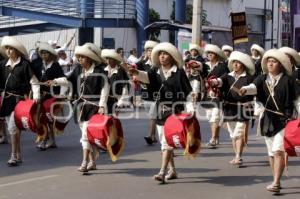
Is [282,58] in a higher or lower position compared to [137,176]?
higher

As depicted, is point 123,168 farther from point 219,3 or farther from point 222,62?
point 219,3

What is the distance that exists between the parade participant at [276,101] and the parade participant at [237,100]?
1.39m

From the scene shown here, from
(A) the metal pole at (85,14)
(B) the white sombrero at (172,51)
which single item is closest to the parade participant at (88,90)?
(B) the white sombrero at (172,51)

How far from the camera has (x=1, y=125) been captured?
11.8 meters

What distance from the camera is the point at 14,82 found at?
9.37 m

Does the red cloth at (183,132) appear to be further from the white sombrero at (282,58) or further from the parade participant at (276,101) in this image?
the white sombrero at (282,58)

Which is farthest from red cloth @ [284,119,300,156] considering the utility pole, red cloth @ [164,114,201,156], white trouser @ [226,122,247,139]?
the utility pole

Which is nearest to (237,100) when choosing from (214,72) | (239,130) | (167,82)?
(239,130)

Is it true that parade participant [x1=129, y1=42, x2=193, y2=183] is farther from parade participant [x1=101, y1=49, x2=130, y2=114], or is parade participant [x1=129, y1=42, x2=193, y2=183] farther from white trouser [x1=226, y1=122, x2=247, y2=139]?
white trouser [x1=226, y1=122, x2=247, y2=139]

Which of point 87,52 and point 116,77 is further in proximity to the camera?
point 116,77

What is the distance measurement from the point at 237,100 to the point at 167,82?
200 centimetres

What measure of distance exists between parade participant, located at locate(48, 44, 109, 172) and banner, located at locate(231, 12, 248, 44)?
527 inches

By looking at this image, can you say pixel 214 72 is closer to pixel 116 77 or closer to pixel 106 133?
pixel 116 77

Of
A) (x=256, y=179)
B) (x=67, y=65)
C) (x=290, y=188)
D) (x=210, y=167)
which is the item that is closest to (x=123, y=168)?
(x=210, y=167)
